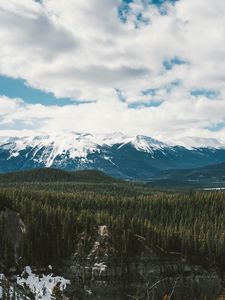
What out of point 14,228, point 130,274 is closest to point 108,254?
point 130,274

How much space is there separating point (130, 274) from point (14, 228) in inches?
1740

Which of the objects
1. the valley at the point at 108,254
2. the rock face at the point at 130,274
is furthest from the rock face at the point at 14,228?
the rock face at the point at 130,274

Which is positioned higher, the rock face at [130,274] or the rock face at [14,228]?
the rock face at [14,228]

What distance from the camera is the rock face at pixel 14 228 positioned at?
522 ft

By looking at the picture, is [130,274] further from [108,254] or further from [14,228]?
[14,228]

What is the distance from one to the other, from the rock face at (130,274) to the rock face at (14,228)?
17494mm

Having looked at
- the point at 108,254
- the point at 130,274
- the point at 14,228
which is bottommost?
the point at 130,274

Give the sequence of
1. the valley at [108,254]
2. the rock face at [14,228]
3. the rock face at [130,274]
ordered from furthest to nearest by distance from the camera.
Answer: the rock face at [14,228] < the valley at [108,254] < the rock face at [130,274]

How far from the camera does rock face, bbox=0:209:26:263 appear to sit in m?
159

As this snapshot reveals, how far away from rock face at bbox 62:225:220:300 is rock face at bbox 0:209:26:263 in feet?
57.4

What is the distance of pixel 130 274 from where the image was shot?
513 ft

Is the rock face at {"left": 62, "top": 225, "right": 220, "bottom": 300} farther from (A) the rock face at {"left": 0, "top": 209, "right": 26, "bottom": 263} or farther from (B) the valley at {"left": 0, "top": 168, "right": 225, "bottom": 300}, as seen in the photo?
(A) the rock face at {"left": 0, "top": 209, "right": 26, "bottom": 263}

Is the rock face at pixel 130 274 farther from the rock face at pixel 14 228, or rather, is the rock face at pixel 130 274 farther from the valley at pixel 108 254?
the rock face at pixel 14 228

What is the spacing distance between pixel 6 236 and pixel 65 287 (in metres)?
27.8
